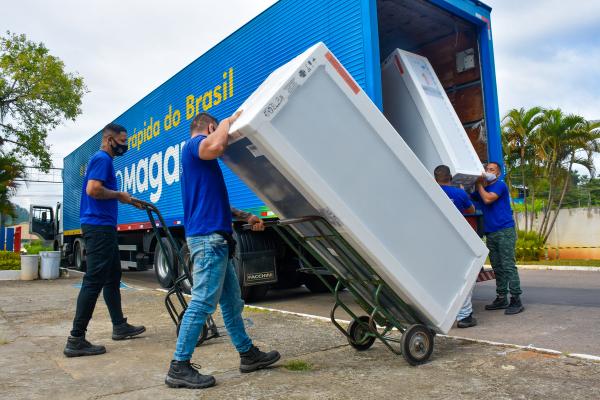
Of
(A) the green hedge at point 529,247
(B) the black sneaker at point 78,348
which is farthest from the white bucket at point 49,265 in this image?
(A) the green hedge at point 529,247

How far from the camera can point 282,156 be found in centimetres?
289

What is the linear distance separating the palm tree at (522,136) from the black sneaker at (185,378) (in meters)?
16.1

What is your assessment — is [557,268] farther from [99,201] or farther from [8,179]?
[8,179]

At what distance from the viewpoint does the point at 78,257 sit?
50.9 feet

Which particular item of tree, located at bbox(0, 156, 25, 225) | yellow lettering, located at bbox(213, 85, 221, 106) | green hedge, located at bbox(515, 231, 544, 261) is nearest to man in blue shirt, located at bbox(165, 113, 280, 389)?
yellow lettering, located at bbox(213, 85, 221, 106)

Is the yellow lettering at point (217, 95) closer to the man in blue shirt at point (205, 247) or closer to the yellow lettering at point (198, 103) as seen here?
the yellow lettering at point (198, 103)

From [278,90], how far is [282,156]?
39 cm

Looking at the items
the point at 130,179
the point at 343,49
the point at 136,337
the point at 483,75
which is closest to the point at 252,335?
the point at 136,337

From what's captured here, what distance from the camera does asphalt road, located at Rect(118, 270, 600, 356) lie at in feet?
14.0

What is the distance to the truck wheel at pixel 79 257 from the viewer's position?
15102 millimetres

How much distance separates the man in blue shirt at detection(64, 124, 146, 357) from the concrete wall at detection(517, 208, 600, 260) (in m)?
15.5

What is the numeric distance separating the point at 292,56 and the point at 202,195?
3.29m

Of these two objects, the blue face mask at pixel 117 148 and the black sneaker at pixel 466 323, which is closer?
the blue face mask at pixel 117 148

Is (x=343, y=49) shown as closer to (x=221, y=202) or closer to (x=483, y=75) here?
(x=483, y=75)
